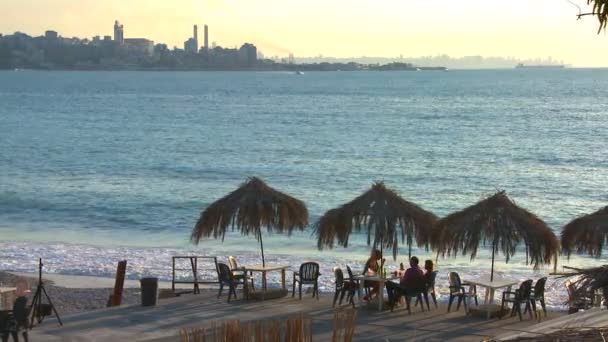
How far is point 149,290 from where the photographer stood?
625 inches

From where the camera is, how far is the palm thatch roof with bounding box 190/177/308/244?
1752cm

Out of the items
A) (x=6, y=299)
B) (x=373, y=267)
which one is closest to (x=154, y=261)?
(x=6, y=299)

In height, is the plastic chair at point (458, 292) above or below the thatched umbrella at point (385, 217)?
below

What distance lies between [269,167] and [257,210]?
40089mm

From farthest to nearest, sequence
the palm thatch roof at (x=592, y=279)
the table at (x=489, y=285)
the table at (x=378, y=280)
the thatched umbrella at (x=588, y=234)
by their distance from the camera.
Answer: the thatched umbrella at (x=588, y=234) → the table at (x=378, y=280) → the table at (x=489, y=285) → the palm thatch roof at (x=592, y=279)

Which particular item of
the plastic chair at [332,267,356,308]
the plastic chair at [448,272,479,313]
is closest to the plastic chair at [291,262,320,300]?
the plastic chair at [332,267,356,308]

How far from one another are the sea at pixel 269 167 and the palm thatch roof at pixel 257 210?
3.44m

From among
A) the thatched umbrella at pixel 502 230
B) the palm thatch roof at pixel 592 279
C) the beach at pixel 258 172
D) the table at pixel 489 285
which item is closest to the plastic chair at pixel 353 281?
the beach at pixel 258 172

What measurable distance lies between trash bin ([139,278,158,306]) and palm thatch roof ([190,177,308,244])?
7.08 feet

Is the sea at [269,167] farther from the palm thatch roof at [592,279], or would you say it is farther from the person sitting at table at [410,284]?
the palm thatch roof at [592,279]

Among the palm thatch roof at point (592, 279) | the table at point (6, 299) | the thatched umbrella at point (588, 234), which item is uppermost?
the palm thatch roof at point (592, 279)

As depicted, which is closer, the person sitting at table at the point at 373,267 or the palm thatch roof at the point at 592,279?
the palm thatch roof at the point at 592,279

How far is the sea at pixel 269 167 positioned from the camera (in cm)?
2934

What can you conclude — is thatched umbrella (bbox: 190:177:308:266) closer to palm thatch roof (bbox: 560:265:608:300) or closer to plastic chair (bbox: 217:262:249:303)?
plastic chair (bbox: 217:262:249:303)
